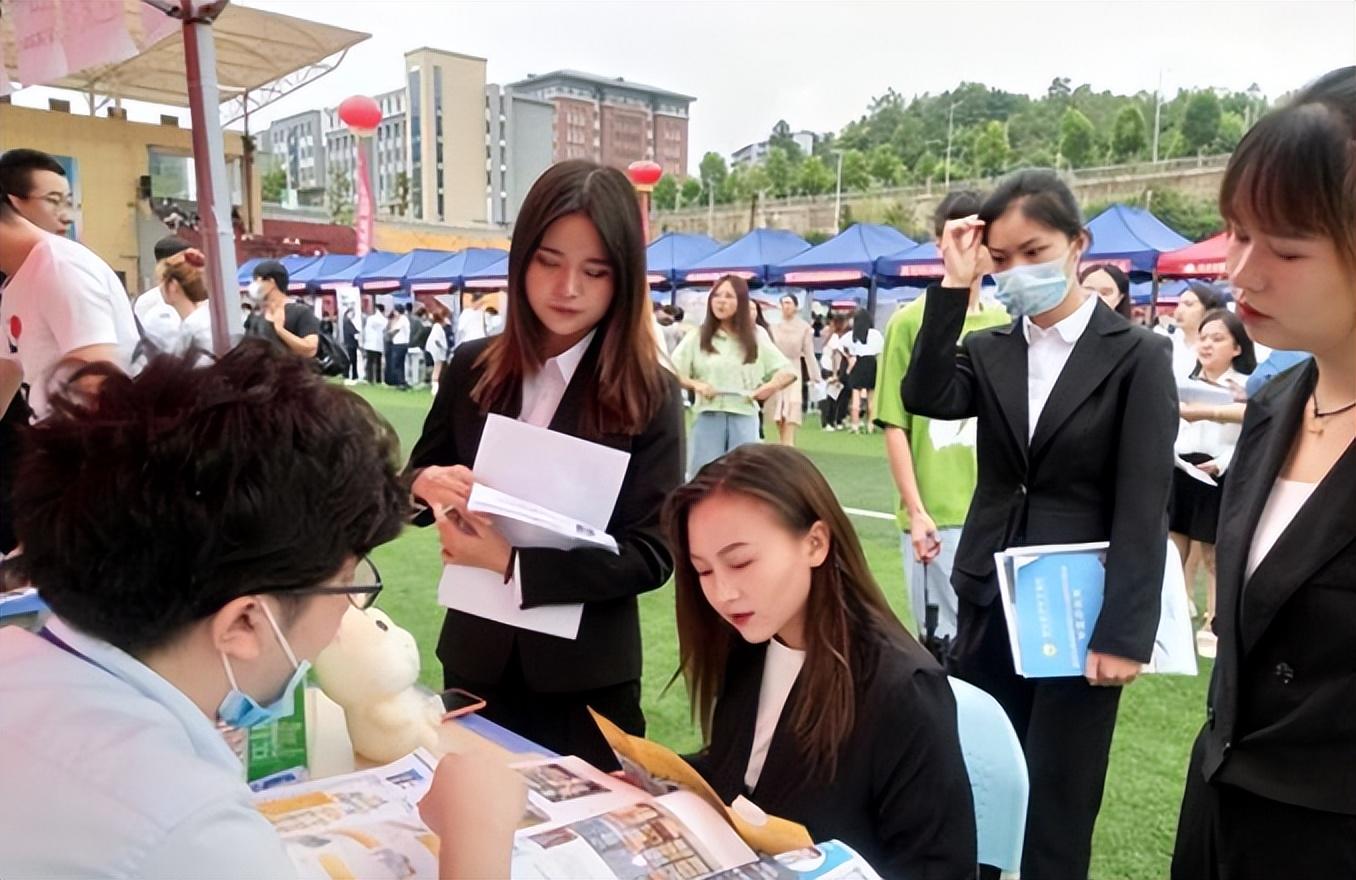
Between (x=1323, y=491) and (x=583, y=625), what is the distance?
39.2 inches

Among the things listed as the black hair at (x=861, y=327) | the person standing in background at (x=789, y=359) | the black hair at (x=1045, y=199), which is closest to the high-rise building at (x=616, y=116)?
the black hair at (x=861, y=327)

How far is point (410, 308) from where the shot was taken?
17.6 metres

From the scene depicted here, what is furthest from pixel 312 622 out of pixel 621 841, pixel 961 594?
pixel 961 594

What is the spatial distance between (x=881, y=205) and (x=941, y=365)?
43846 millimetres

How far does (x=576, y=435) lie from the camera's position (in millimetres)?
1531

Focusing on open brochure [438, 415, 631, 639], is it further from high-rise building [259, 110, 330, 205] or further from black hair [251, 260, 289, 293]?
high-rise building [259, 110, 330, 205]

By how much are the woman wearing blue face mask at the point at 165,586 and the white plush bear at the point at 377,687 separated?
20.8 inches

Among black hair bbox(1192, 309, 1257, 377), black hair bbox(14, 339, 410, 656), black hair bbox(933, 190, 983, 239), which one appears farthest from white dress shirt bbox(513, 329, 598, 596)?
black hair bbox(1192, 309, 1257, 377)

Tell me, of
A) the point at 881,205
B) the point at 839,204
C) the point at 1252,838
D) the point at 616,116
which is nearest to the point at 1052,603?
the point at 1252,838

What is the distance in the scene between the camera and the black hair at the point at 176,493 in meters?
0.72

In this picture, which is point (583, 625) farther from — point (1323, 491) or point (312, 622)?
point (1323, 491)

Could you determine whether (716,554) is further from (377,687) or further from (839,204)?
(839,204)

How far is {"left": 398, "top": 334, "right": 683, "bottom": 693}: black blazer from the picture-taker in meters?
1.46

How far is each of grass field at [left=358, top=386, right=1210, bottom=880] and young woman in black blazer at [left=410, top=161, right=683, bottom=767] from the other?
33 centimetres
